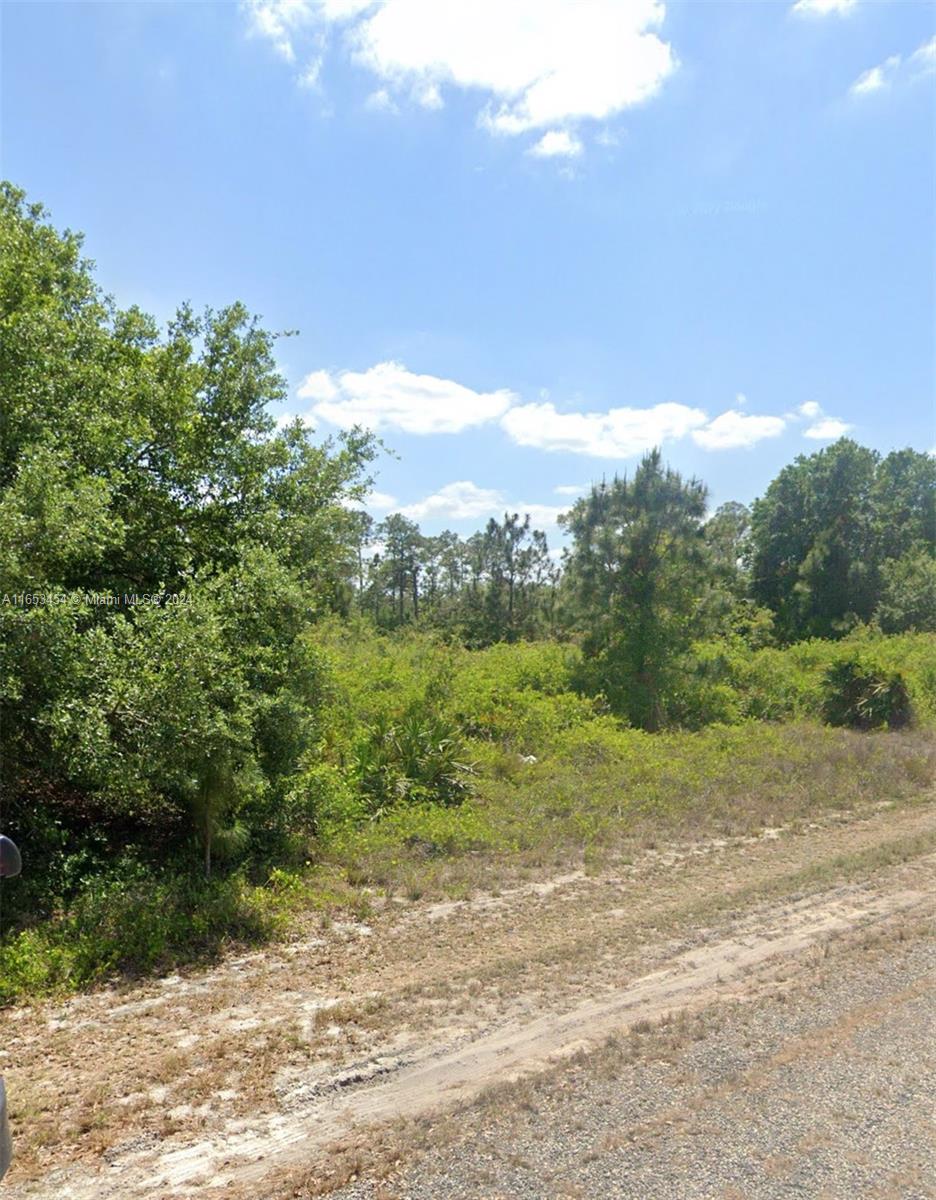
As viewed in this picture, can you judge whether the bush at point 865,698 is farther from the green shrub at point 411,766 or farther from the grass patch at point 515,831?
the green shrub at point 411,766

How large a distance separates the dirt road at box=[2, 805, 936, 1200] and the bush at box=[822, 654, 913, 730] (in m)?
10.6

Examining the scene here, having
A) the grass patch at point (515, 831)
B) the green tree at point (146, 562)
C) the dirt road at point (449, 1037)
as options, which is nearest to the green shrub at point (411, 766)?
the grass patch at point (515, 831)

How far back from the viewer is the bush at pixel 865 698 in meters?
17.8

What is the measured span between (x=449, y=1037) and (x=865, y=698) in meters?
16.1

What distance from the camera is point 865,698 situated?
18.1 metres

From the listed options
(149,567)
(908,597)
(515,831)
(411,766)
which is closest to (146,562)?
(149,567)

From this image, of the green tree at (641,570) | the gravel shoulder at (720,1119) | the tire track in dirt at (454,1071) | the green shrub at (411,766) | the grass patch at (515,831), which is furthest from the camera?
the green tree at (641,570)

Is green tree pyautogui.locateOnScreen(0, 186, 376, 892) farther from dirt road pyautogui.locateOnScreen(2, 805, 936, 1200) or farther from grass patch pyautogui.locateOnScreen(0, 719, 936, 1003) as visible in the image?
dirt road pyautogui.locateOnScreen(2, 805, 936, 1200)

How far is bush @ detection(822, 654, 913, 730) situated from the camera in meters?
17.8

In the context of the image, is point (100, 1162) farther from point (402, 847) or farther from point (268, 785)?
point (402, 847)

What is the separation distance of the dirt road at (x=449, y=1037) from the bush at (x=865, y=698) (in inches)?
417

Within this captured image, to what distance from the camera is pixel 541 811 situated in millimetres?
10641

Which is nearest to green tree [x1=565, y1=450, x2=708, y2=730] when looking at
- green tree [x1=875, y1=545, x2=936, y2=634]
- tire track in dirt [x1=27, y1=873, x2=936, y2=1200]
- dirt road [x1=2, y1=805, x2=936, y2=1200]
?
dirt road [x1=2, y1=805, x2=936, y2=1200]

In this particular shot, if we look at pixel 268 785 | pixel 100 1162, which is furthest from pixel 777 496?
Result: pixel 100 1162
